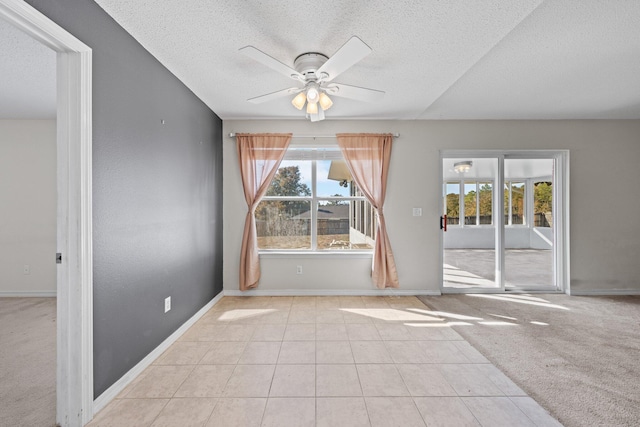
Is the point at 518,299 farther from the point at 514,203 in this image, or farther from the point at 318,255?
the point at 318,255

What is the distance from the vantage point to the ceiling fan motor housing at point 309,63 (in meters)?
2.17

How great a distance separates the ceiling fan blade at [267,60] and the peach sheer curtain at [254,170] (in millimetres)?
1620

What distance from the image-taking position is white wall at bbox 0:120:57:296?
3.78m

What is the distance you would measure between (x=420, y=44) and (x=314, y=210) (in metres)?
2.41

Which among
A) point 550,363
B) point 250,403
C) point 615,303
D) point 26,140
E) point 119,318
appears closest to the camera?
point 250,403

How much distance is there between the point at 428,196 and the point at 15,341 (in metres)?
4.60

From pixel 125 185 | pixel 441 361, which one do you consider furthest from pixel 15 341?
pixel 441 361

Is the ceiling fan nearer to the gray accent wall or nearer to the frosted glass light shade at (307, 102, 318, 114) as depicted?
the frosted glass light shade at (307, 102, 318, 114)

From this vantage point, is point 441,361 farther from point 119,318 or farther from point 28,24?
point 28,24

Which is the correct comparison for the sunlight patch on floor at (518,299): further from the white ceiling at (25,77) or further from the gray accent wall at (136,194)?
the white ceiling at (25,77)

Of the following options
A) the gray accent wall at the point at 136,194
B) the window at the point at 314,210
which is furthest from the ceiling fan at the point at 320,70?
the window at the point at 314,210

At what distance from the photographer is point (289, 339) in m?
2.56

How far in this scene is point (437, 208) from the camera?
385 centimetres

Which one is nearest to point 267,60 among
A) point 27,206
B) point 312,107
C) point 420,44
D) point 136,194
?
point 312,107
